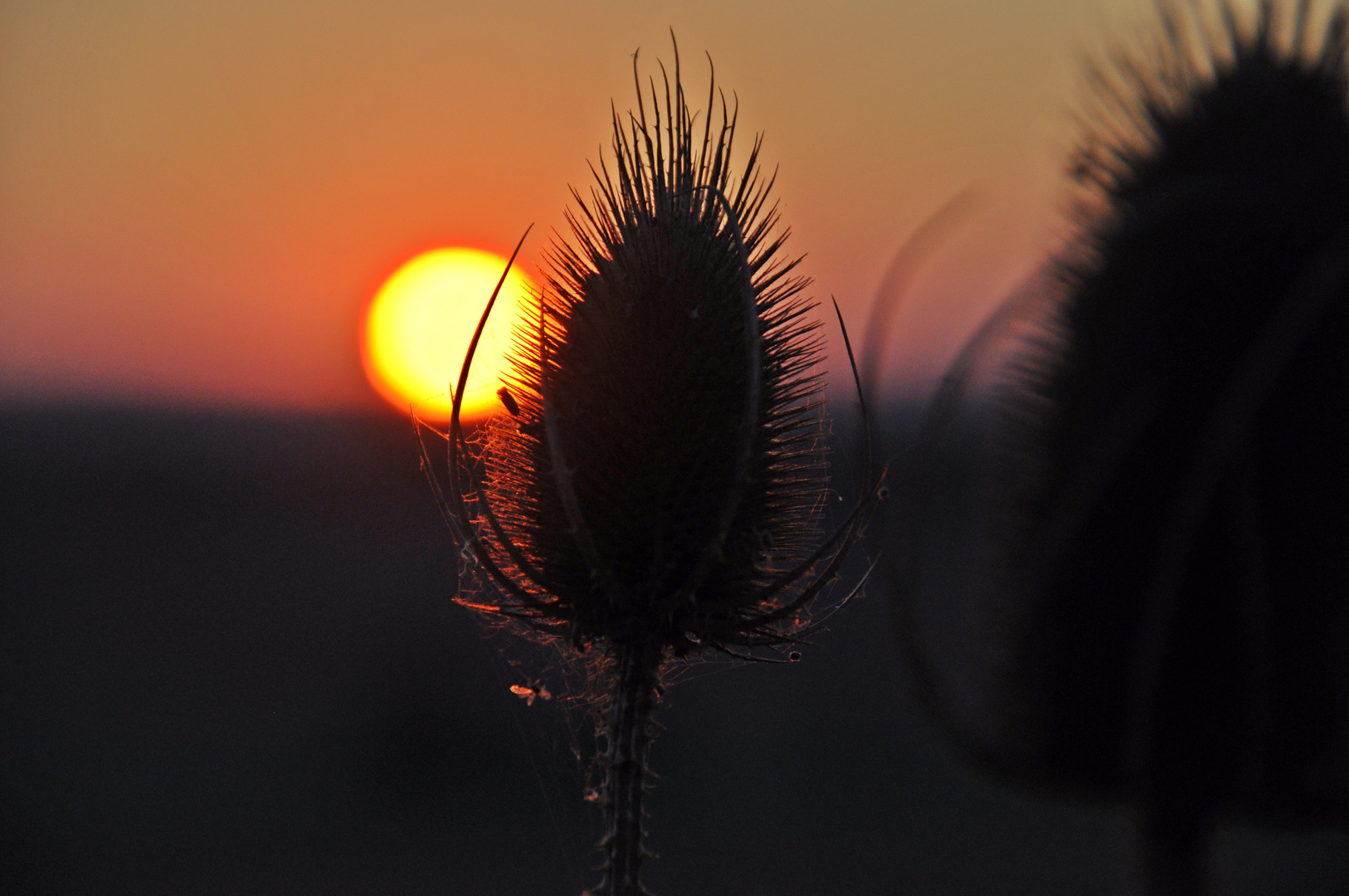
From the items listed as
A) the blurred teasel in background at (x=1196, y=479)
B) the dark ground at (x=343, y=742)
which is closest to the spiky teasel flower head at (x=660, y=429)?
the blurred teasel in background at (x=1196, y=479)

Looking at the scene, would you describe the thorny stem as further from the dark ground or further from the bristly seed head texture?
the dark ground

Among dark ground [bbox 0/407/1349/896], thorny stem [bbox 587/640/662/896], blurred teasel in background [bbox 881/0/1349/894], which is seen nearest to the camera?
thorny stem [bbox 587/640/662/896]

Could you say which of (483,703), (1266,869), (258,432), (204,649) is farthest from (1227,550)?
(258,432)

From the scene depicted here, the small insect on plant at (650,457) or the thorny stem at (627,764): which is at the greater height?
the small insect on plant at (650,457)

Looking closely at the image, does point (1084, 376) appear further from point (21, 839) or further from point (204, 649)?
point (204, 649)

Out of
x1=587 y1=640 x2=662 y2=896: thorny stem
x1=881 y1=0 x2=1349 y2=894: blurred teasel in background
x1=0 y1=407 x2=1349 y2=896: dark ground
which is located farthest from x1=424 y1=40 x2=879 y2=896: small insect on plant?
x1=0 y1=407 x2=1349 y2=896: dark ground

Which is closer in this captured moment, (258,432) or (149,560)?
(149,560)

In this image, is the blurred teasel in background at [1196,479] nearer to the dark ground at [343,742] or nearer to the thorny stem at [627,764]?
the thorny stem at [627,764]

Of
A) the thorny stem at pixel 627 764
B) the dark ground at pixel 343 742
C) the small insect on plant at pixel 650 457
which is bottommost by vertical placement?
the dark ground at pixel 343 742
